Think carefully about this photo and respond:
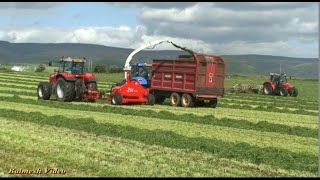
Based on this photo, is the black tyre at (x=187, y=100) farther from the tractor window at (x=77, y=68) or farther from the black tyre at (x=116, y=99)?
the tractor window at (x=77, y=68)

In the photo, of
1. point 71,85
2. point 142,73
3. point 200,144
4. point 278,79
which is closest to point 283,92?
point 278,79

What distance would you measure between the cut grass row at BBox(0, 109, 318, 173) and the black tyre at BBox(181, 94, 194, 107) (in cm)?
991

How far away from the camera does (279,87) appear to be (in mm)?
42844

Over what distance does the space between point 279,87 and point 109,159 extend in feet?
115

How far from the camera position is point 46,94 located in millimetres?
26109

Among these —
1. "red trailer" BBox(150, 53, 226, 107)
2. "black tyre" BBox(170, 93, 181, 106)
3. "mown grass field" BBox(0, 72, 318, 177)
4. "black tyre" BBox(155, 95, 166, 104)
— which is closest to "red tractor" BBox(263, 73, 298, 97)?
"red trailer" BBox(150, 53, 226, 107)

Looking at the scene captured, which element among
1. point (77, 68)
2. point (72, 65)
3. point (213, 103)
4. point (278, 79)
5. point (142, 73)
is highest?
point (72, 65)

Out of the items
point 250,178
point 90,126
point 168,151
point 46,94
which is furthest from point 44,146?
point 46,94

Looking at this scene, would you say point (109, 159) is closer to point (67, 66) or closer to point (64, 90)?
point (64, 90)

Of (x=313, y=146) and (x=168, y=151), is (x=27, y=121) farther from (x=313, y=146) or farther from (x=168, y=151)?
(x=313, y=146)

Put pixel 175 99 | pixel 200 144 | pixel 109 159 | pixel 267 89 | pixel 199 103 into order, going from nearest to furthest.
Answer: pixel 109 159 → pixel 200 144 → pixel 175 99 → pixel 199 103 → pixel 267 89

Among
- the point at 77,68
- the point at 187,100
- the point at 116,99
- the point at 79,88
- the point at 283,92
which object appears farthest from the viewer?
the point at 283,92

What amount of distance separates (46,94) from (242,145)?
1625cm

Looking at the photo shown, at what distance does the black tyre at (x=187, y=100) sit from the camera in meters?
25.2
